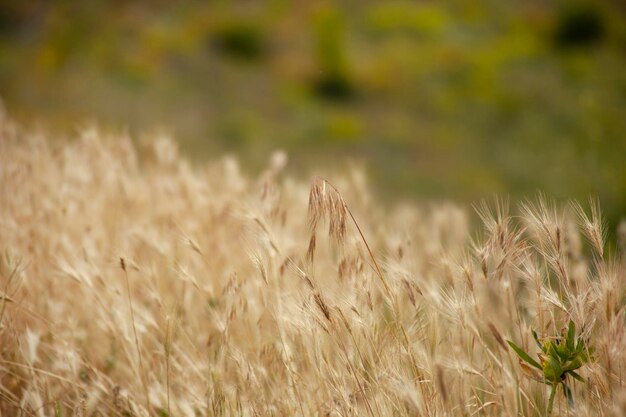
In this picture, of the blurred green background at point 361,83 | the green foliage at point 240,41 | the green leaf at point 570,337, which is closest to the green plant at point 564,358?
the green leaf at point 570,337

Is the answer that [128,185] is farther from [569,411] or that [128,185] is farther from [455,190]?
[455,190]

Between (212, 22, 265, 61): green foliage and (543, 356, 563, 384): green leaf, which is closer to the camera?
(543, 356, 563, 384): green leaf

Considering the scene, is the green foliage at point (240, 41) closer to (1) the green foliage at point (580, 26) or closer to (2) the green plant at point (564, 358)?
(1) the green foliage at point (580, 26)

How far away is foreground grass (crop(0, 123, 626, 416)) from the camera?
1.20 metres

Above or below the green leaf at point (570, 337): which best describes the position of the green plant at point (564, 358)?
below

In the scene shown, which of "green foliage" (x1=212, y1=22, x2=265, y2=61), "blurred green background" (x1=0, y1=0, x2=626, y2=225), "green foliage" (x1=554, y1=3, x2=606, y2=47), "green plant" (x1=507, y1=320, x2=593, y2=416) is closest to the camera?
"green plant" (x1=507, y1=320, x2=593, y2=416)

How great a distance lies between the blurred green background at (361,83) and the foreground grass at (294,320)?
475cm

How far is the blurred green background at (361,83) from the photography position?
7.80m

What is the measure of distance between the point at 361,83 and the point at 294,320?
10.7 m

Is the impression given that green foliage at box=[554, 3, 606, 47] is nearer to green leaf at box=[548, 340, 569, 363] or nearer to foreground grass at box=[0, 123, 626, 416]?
foreground grass at box=[0, 123, 626, 416]

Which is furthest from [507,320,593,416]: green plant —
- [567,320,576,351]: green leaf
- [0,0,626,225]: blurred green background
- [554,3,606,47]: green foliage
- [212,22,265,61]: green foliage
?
[554,3,606,47]: green foliage

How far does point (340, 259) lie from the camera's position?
1348 millimetres

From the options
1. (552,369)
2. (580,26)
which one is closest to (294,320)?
(552,369)

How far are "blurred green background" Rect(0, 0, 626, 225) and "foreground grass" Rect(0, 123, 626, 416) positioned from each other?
4.75 m
